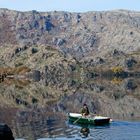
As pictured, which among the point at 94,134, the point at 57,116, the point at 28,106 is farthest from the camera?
the point at 28,106

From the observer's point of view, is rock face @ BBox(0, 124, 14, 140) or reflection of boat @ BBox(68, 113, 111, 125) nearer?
rock face @ BBox(0, 124, 14, 140)

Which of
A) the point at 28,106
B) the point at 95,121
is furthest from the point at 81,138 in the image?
the point at 28,106

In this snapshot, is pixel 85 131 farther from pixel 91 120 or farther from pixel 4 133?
pixel 4 133

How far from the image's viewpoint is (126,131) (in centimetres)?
7188

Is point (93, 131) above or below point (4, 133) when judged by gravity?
below

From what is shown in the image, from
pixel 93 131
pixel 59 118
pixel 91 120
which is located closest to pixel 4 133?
pixel 93 131

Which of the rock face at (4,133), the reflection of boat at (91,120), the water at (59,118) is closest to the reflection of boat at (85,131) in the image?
the water at (59,118)

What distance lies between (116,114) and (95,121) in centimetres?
2052

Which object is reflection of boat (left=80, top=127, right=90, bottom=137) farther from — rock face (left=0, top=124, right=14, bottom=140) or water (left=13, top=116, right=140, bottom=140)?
rock face (left=0, top=124, right=14, bottom=140)

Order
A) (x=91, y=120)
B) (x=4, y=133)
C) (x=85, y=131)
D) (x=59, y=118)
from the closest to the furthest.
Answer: (x=4, y=133), (x=85, y=131), (x=91, y=120), (x=59, y=118)

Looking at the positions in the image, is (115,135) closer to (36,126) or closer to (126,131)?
(126,131)

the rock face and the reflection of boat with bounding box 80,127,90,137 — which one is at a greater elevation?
Result: the rock face

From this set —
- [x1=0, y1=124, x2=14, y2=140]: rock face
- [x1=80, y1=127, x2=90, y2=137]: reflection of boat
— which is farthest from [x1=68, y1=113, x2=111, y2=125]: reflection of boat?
[x1=0, y1=124, x2=14, y2=140]: rock face

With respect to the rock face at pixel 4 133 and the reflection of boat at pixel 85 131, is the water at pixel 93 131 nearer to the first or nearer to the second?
the reflection of boat at pixel 85 131
